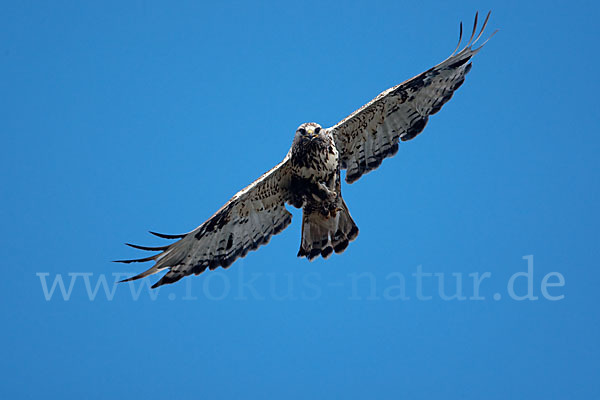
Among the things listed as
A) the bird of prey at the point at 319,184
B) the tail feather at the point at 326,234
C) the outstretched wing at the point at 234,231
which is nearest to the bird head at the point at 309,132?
the bird of prey at the point at 319,184

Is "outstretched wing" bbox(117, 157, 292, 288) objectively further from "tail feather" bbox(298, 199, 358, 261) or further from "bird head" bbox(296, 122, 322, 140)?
"bird head" bbox(296, 122, 322, 140)

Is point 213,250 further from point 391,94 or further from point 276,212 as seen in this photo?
point 391,94

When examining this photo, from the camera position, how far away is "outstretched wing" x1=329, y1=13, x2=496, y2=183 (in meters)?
9.54

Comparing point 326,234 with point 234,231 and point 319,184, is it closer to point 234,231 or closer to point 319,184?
point 319,184

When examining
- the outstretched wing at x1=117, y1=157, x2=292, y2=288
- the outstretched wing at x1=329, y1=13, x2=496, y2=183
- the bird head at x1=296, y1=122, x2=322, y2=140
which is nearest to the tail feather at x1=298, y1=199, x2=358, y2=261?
the outstretched wing at x1=117, y1=157, x2=292, y2=288

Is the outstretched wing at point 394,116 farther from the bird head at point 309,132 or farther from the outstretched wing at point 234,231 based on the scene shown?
the outstretched wing at point 234,231

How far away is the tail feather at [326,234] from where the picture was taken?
32.8 feet

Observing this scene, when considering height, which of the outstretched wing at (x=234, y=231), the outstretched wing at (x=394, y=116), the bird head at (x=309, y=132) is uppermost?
the outstretched wing at (x=394, y=116)

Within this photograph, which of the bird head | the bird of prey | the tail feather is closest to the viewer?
the bird head

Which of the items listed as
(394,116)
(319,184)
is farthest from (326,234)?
(394,116)

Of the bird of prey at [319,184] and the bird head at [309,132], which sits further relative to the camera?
the bird of prey at [319,184]

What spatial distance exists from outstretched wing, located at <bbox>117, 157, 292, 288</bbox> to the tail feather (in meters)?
0.31

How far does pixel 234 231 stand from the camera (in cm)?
992

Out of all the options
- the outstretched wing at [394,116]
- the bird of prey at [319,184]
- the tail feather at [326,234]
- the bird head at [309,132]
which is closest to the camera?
the bird head at [309,132]
